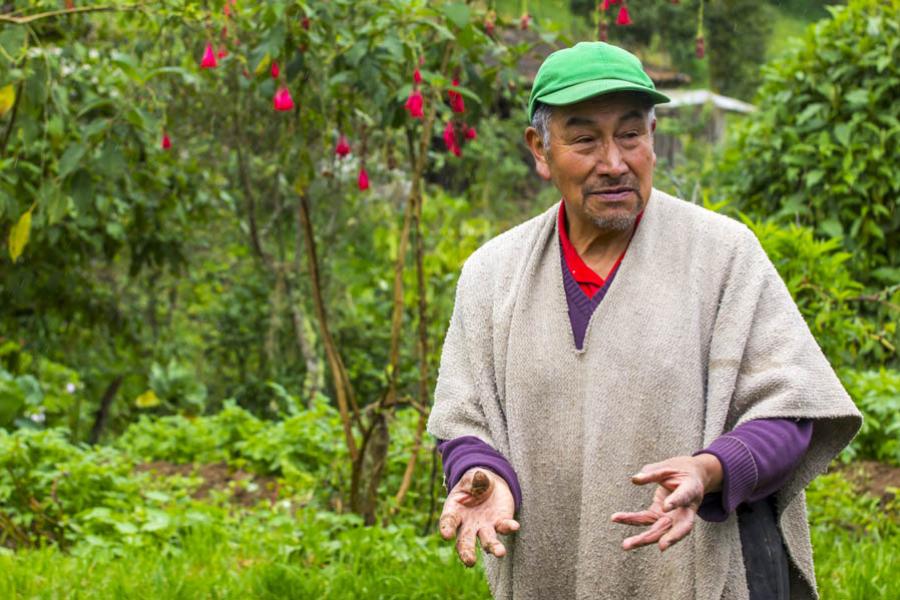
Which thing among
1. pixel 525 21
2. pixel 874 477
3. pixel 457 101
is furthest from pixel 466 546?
pixel 874 477

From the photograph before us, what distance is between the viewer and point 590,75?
2156 mm

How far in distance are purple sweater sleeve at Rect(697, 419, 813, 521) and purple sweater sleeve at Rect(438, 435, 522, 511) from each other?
0.34 m

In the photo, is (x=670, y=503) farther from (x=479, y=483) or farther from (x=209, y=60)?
(x=209, y=60)

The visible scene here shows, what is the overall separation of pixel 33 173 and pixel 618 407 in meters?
3.94

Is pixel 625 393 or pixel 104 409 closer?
pixel 625 393

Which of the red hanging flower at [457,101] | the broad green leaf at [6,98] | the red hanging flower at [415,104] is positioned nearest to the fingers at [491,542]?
the red hanging flower at [415,104]

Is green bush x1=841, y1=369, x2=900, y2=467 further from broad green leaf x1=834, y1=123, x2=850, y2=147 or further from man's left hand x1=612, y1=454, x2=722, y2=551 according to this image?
man's left hand x1=612, y1=454, x2=722, y2=551

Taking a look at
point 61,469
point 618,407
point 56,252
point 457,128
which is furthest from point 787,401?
point 56,252

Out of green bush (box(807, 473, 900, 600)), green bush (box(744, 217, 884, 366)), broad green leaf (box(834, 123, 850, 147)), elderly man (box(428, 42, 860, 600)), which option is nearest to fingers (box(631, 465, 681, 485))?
elderly man (box(428, 42, 860, 600))

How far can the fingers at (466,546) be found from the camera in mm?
2002

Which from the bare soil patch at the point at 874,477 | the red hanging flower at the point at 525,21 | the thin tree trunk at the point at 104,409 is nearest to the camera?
the red hanging flower at the point at 525,21

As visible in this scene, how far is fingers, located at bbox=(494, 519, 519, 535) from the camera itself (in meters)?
1.98

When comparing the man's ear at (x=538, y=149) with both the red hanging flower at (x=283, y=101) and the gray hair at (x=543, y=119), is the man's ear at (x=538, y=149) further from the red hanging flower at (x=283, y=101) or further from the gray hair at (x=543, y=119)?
the red hanging flower at (x=283, y=101)

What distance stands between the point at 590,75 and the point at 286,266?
18.6 feet
